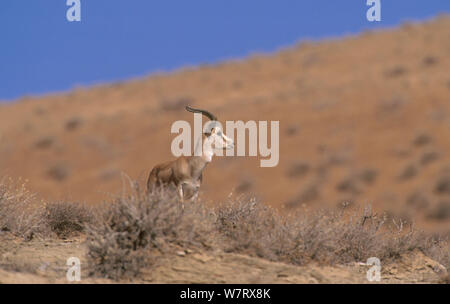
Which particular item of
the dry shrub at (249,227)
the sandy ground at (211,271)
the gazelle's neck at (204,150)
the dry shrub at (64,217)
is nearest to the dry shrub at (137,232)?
the sandy ground at (211,271)

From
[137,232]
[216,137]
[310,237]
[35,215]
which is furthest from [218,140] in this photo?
[35,215]

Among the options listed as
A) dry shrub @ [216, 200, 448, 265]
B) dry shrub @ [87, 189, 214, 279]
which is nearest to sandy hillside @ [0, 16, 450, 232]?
dry shrub @ [216, 200, 448, 265]

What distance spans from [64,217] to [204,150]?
8.35 feet

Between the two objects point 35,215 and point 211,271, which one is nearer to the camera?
point 211,271

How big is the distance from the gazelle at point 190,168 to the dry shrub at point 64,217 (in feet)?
5.30

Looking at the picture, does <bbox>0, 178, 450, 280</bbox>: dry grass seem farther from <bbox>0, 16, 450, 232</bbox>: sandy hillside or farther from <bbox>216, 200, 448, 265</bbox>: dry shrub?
<bbox>0, 16, 450, 232</bbox>: sandy hillside

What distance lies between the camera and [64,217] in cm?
1140

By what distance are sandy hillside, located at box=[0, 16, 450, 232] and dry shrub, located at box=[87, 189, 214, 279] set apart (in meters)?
14.2

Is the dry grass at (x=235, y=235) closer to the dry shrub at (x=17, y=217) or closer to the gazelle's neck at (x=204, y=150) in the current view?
the gazelle's neck at (x=204, y=150)

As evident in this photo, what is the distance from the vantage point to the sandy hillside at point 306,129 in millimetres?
28297

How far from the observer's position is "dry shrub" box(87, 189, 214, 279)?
26.9 feet

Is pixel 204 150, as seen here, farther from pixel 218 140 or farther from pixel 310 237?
pixel 310 237

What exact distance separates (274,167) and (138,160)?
6.52 m
